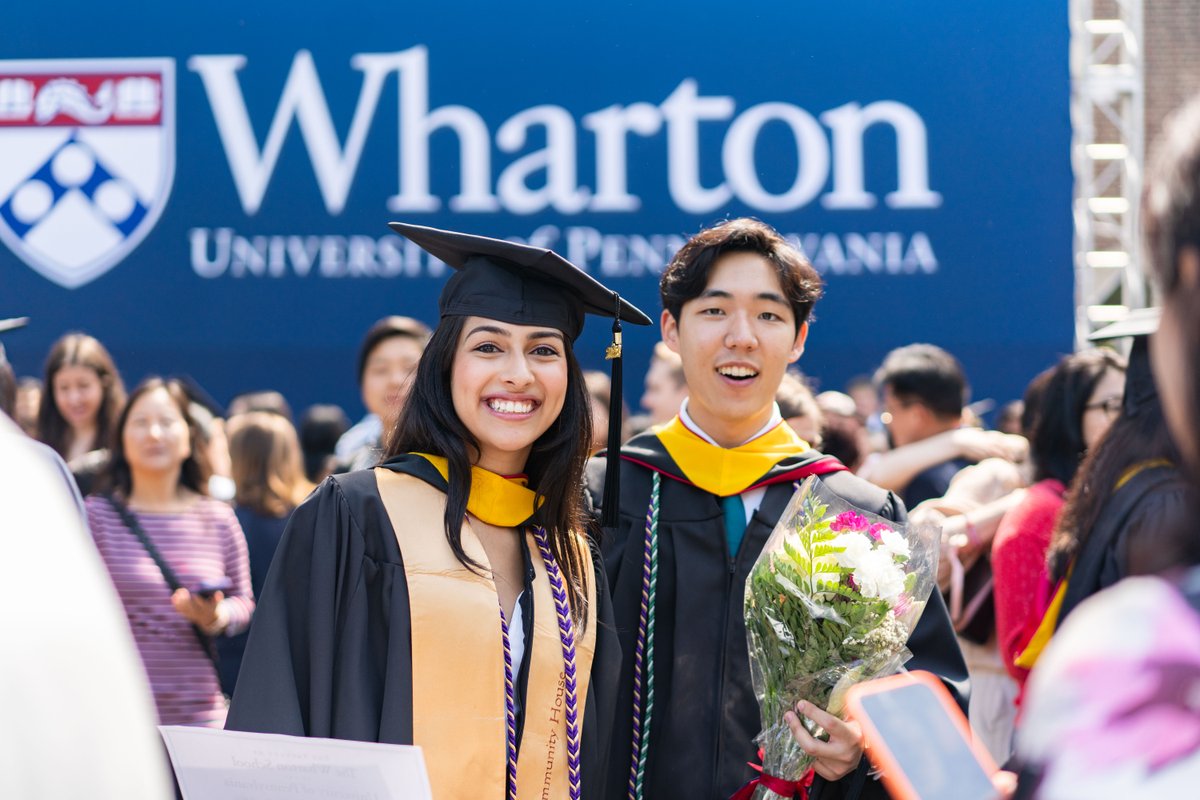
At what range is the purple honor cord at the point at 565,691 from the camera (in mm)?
2551

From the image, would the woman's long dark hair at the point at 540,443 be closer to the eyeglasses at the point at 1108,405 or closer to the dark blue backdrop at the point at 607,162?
the eyeglasses at the point at 1108,405

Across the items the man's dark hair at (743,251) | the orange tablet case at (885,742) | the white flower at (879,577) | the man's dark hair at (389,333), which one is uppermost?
the man's dark hair at (743,251)

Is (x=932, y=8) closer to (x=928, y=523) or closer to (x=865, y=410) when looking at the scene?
(x=865, y=410)

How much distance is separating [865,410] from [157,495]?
4.52 meters

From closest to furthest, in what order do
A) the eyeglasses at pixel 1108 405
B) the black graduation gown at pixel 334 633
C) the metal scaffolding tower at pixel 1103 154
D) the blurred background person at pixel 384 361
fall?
the black graduation gown at pixel 334 633 < the eyeglasses at pixel 1108 405 < the blurred background person at pixel 384 361 < the metal scaffolding tower at pixel 1103 154

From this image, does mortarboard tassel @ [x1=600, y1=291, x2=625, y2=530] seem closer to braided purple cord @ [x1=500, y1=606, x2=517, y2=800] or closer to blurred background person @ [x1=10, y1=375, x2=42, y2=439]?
braided purple cord @ [x1=500, y1=606, x2=517, y2=800]

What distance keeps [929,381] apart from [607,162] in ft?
8.62

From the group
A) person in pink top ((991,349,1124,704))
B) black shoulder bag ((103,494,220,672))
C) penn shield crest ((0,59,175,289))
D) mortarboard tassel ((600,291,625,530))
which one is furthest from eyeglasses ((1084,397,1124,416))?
penn shield crest ((0,59,175,289))

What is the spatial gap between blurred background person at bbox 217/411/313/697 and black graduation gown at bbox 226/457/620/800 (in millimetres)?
2152

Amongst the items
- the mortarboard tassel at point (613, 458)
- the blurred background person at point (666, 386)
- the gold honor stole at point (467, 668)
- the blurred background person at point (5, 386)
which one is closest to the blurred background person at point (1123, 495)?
the mortarboard tassel at point (613, 458)

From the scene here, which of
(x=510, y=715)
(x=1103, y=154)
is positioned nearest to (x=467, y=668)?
(x=510, y=715)

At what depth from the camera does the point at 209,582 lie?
4.21 metres

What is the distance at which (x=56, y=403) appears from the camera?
525cm

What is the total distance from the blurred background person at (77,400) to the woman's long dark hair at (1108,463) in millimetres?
3656
